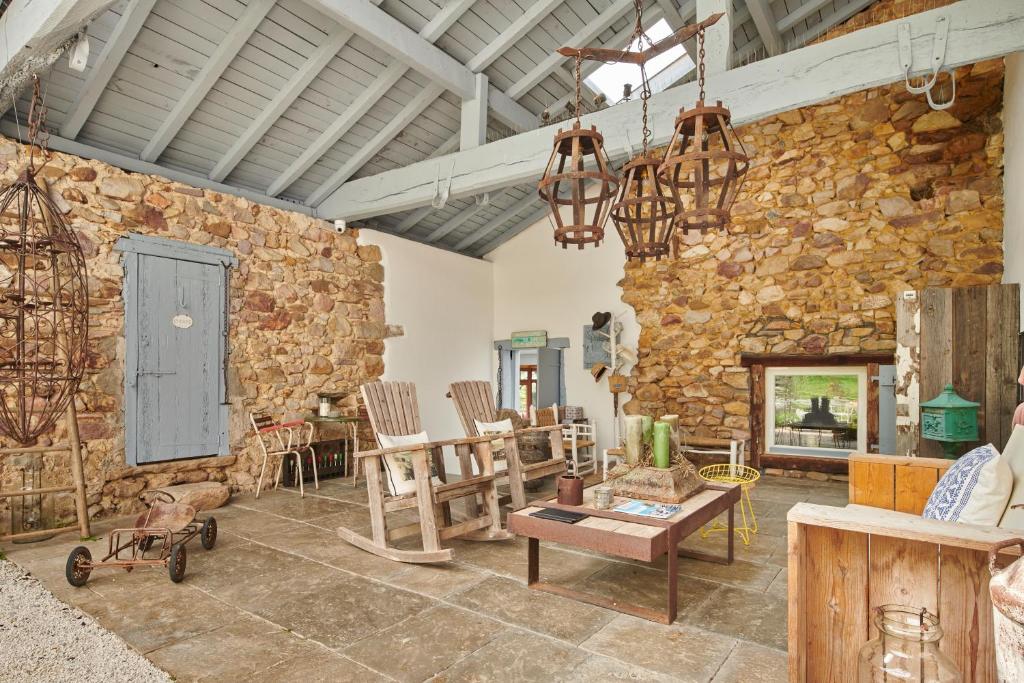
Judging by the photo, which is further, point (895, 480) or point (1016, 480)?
point (895, 480)

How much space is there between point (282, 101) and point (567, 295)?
13.4 feet

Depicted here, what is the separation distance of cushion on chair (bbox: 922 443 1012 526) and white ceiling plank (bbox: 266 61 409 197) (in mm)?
4243

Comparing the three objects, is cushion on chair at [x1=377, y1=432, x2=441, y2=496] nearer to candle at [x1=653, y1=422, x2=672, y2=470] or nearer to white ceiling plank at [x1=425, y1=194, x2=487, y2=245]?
candle at [x1=653, y1=422, x2=672, y2=470]

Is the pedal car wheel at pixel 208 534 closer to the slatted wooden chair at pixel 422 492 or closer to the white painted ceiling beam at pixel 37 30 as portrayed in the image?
the slatted wooden chair at pixel 422 492

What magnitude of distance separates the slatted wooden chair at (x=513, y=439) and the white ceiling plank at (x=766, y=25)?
12.8ft

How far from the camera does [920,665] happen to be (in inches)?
46.6

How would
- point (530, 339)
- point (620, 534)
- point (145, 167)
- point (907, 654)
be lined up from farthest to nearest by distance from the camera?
point (530, 339)
point (145, 167)
point (620, 534)
point (907, 654)

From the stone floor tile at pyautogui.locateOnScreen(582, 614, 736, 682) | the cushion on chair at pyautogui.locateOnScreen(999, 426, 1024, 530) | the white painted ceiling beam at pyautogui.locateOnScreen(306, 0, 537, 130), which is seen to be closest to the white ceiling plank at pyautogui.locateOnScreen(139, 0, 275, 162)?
A: the white painted ceiling beam at pyautogui.locateOnScreen(306, 0, 537, 130)

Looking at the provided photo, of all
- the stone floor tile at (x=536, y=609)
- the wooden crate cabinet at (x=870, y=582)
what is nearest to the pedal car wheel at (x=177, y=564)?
the stone floor tile at (x=536, y=609)

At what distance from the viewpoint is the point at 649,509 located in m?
2.71

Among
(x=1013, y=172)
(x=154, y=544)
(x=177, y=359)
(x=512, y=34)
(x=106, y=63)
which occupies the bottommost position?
(x=154, y=544)

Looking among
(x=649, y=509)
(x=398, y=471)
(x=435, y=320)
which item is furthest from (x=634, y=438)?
(x=435, y=320)

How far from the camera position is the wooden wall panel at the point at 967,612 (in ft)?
4.90

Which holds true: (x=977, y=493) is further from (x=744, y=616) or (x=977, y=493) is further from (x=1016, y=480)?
(x=744, y=616)
